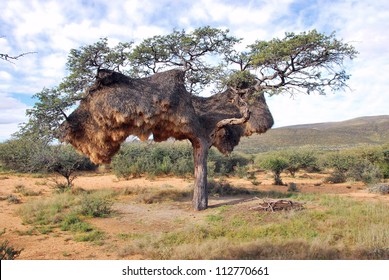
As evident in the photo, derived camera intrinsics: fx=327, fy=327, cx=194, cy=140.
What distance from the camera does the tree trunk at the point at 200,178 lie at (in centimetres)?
1202

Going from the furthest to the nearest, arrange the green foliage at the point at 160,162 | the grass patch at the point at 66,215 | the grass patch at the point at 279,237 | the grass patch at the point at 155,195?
the green foliage at the point at 160,162 → the grass patch at the point at 155,195 → the grass patch at the point at 66,215 → the grass patch at the point at 279,237

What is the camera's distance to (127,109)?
10.2m

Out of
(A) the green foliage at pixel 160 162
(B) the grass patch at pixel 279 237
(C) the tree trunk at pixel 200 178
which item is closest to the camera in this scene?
(B) the grass patch at pixel 279 237

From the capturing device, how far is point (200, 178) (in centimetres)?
1216

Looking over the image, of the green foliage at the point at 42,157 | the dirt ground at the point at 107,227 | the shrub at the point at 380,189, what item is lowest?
the shrub at the point at 380,189

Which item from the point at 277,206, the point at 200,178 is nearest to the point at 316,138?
the point at 200,178

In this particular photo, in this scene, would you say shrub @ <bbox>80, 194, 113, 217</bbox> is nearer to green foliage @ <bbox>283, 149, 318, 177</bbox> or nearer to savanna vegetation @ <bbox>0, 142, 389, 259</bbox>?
savanna vegetation @ <bbox>0, 142, 389, 259</bbox>

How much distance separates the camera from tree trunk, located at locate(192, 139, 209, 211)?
1202 centimetres

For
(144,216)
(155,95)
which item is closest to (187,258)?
(144,216)

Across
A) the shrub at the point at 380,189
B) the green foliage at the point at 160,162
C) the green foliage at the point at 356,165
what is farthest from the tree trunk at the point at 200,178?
the green foliage at the point at 356,165

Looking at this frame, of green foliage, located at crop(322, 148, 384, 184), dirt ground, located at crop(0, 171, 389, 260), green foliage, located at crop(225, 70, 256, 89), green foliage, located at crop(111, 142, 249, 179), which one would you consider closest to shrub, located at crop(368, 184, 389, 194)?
dirt ground, located at crop(0, 171, 389, 260)

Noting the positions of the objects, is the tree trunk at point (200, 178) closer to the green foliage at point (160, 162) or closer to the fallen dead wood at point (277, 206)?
the fallen dead wood at point (277, 206)

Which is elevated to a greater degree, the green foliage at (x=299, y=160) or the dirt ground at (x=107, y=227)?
the green foliage at (x=299, y=160)
